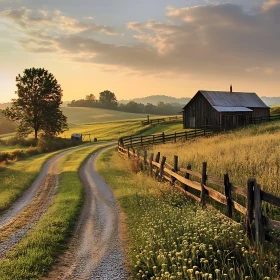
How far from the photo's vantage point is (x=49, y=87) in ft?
168

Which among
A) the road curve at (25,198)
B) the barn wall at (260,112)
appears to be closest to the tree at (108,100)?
the barn wall at (260,112)

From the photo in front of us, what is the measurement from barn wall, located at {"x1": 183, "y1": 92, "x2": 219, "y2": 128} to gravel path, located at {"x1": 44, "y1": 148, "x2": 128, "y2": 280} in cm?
3823

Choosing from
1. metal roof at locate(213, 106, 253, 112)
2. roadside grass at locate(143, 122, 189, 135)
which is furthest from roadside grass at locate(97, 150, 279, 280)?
roadside grass at locate(143, 122, 189, 135)

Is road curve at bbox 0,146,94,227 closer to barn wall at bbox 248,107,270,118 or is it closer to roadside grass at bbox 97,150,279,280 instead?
roadside grass at bbox 97,150,279,280

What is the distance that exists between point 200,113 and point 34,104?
101 ft

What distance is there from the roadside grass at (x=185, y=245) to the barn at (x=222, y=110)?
1476 inches

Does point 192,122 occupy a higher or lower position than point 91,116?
lower

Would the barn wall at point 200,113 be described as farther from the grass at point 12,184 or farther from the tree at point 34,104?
the grass at point 12,184

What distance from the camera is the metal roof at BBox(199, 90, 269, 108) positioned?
5038 cm

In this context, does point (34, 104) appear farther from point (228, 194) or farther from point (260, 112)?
point (228, 194)

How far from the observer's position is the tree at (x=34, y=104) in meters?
49.9

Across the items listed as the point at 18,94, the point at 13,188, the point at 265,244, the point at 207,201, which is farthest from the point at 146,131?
the point at 265,244

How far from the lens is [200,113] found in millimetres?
51469

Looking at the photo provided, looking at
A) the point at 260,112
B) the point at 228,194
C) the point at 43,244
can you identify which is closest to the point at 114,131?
the point at 260,112
